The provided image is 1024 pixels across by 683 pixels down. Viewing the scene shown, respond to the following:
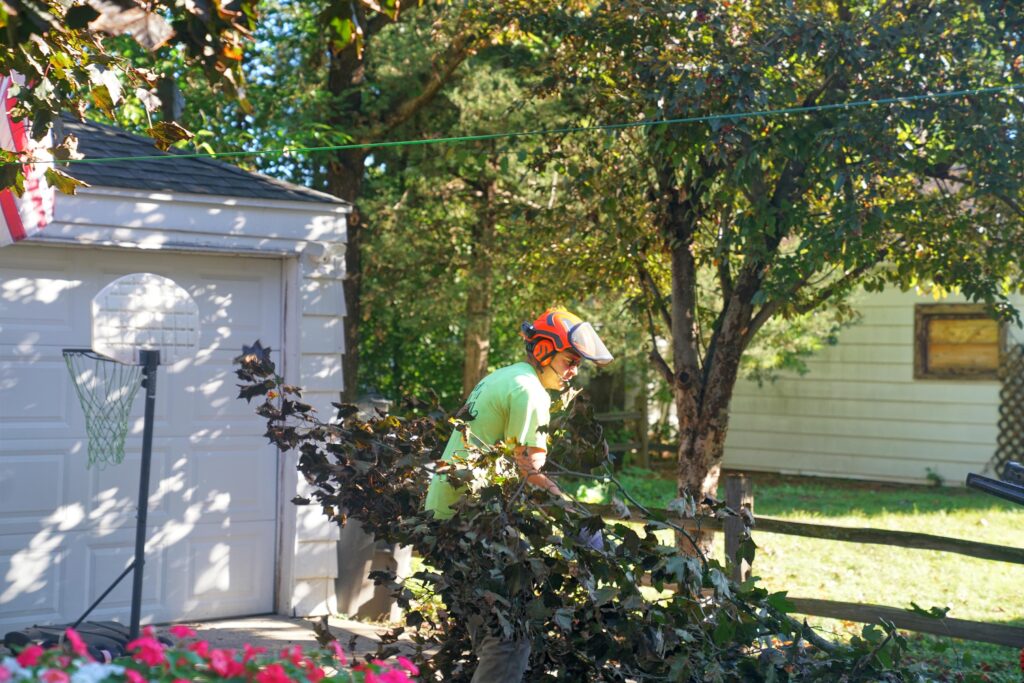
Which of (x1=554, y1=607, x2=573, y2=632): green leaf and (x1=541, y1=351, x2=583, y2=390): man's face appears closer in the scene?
(x1=554, y1=607, x2=573, y2=632): green leaf

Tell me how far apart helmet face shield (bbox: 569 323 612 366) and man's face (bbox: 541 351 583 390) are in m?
0.05

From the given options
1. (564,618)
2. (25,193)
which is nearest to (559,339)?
(564,618)

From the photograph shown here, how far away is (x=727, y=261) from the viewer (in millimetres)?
8789

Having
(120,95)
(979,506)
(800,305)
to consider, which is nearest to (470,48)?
(800,305)

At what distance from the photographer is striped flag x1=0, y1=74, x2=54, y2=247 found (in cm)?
537

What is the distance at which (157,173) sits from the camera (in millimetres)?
7453

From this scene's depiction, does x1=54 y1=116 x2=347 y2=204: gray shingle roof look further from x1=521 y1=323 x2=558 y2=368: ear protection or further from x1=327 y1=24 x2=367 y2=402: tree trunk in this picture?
x1=327 y1=24 x2=367 y2=402: tree trunk

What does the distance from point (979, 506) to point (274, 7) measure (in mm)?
9748

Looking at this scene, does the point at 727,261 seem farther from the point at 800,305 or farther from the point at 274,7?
the point at 274,7

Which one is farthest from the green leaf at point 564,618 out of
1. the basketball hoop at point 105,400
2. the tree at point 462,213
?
the tree at point 462,213

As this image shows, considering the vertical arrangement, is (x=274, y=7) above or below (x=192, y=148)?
above

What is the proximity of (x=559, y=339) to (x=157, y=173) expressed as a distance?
355 centimetres

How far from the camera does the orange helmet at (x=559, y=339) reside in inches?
197

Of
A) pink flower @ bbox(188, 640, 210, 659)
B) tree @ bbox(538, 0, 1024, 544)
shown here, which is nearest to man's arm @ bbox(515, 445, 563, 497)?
pink flower @ bbox(188, 640, 210, 659)
